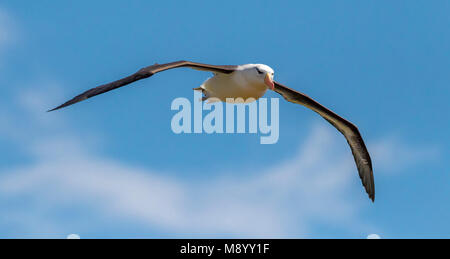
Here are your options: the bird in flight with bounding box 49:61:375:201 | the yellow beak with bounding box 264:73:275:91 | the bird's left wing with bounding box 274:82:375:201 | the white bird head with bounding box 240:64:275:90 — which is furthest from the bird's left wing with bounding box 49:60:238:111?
the bird's left wing with bounding box 274:82:375:201

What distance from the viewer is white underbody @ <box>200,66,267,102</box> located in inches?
570

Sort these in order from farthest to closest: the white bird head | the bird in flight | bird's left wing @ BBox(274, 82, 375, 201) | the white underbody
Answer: bird's left wing @ BBox(274, 82, 375, 201)
the white underbody
the white bird head
the bird in flight

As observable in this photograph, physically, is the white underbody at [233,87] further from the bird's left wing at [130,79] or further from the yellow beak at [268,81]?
the bird's left wing at [130,79]

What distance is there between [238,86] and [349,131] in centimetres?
442

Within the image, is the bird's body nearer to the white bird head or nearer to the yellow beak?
the white bird head

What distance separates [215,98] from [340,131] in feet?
14.8

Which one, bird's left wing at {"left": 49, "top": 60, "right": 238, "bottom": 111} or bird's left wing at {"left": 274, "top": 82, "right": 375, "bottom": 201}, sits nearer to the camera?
bird's left wing at {"left": 49, "top": 60, "right": 238, "bottom": 111}

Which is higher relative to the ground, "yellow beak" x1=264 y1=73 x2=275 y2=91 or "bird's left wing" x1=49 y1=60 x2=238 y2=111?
"yellow beak" x1=264 y1=73 x2=275 y2=91

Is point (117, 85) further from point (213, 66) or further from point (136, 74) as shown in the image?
point (213, 66)

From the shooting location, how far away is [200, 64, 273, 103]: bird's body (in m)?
14.4

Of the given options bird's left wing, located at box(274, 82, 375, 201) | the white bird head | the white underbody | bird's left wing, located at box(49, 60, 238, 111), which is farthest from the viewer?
bird's left wing, located at box(274, 82, 375, 201)

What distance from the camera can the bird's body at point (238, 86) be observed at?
1444cm

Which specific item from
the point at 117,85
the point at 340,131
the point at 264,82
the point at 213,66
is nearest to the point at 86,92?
A: the point at 117,85

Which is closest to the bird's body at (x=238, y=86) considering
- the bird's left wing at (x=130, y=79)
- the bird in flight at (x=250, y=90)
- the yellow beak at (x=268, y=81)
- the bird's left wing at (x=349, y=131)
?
the bird in flight at (x=250, y=90)
